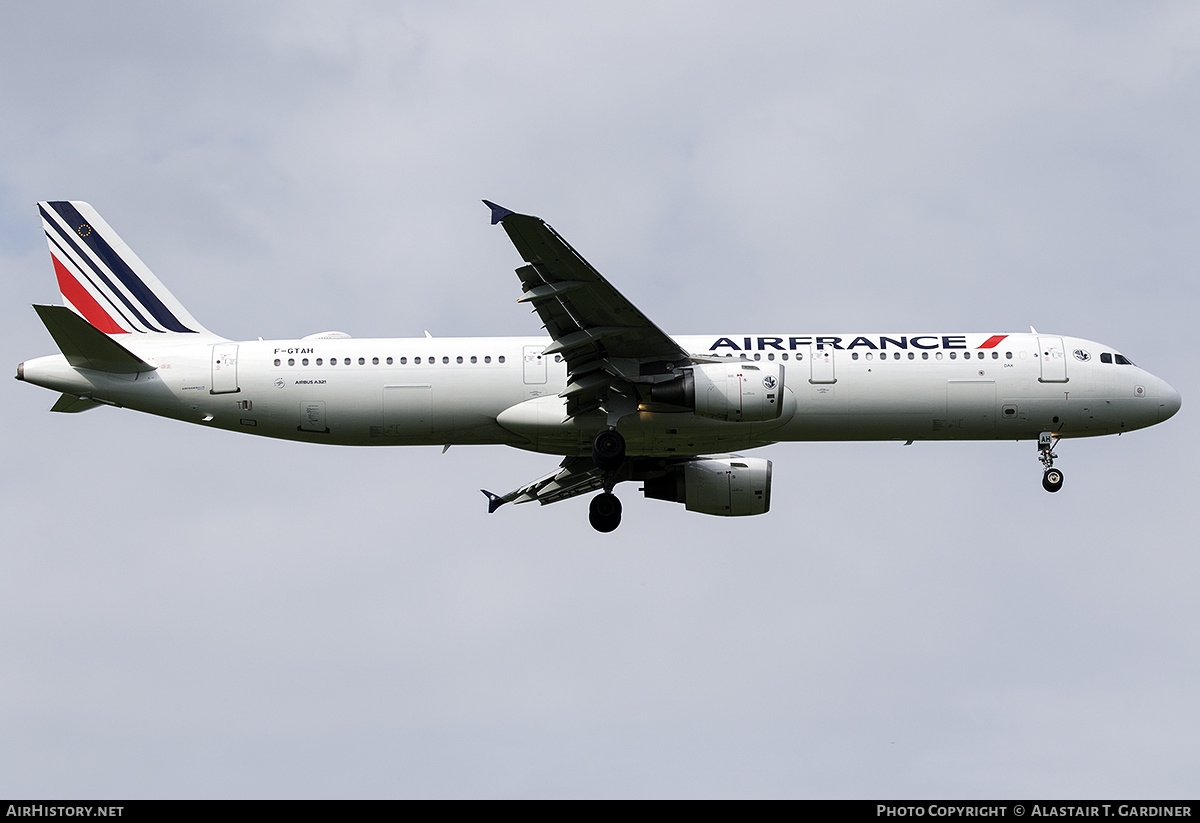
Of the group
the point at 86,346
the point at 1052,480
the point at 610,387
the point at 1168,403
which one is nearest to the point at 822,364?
the point at 610,387

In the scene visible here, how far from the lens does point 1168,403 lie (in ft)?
132

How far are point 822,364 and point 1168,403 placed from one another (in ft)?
35.3

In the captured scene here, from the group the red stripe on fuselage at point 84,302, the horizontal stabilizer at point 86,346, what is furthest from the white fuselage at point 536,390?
the red stripe on fuselage at point 84,302

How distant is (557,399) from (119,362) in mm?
12406

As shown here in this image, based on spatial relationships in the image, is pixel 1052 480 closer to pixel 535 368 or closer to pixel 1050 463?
pixel 1050 463

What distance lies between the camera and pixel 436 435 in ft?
127

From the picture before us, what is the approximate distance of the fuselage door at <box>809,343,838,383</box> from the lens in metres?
38.1

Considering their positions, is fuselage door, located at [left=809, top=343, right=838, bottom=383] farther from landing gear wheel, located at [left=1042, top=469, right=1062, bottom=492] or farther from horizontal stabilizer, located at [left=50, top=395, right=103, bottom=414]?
horizontal stabilizer, located at [left=50, top=395, right=103, bottom=414]

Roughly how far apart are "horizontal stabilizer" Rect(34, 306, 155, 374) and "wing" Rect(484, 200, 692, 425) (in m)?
11.9

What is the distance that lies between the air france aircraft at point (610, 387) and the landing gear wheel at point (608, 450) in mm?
42

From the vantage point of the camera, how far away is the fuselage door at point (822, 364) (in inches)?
1501

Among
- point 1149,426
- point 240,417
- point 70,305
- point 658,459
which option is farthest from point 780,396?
point 70,305
